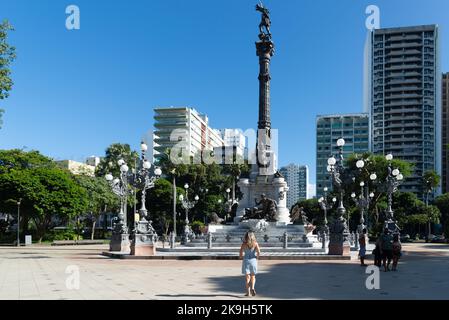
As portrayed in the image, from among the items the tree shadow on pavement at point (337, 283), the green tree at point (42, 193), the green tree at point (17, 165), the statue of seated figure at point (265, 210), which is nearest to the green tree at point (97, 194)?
the green tree at point (42, 193)

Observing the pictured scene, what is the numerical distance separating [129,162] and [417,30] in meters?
92.0

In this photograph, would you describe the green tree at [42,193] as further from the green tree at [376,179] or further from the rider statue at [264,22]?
the green tree at [376,179]

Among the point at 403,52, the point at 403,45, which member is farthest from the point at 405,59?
the point at 403,45

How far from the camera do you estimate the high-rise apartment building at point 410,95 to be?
12150 centimetres

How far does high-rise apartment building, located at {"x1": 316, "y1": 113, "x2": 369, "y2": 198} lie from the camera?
472 ft

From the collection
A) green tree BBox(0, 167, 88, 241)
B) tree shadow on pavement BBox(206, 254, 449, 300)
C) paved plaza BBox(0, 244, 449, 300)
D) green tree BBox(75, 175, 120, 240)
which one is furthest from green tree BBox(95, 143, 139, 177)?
tree shadow on pavement BBox(206, 254, 449, 300)

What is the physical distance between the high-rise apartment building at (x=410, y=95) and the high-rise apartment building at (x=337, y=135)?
1676 centimetres

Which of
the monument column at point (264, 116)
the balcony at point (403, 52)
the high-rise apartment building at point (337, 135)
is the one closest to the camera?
the monument column at point (264, 116)

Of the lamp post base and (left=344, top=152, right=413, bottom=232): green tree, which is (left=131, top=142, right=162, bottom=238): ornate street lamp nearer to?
the lamp post base

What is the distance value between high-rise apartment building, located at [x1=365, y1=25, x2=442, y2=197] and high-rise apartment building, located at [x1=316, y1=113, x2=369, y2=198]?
55.0 feet

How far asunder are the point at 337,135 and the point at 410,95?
104ft

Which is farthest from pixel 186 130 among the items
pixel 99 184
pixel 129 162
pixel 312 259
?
pixel 312 259
